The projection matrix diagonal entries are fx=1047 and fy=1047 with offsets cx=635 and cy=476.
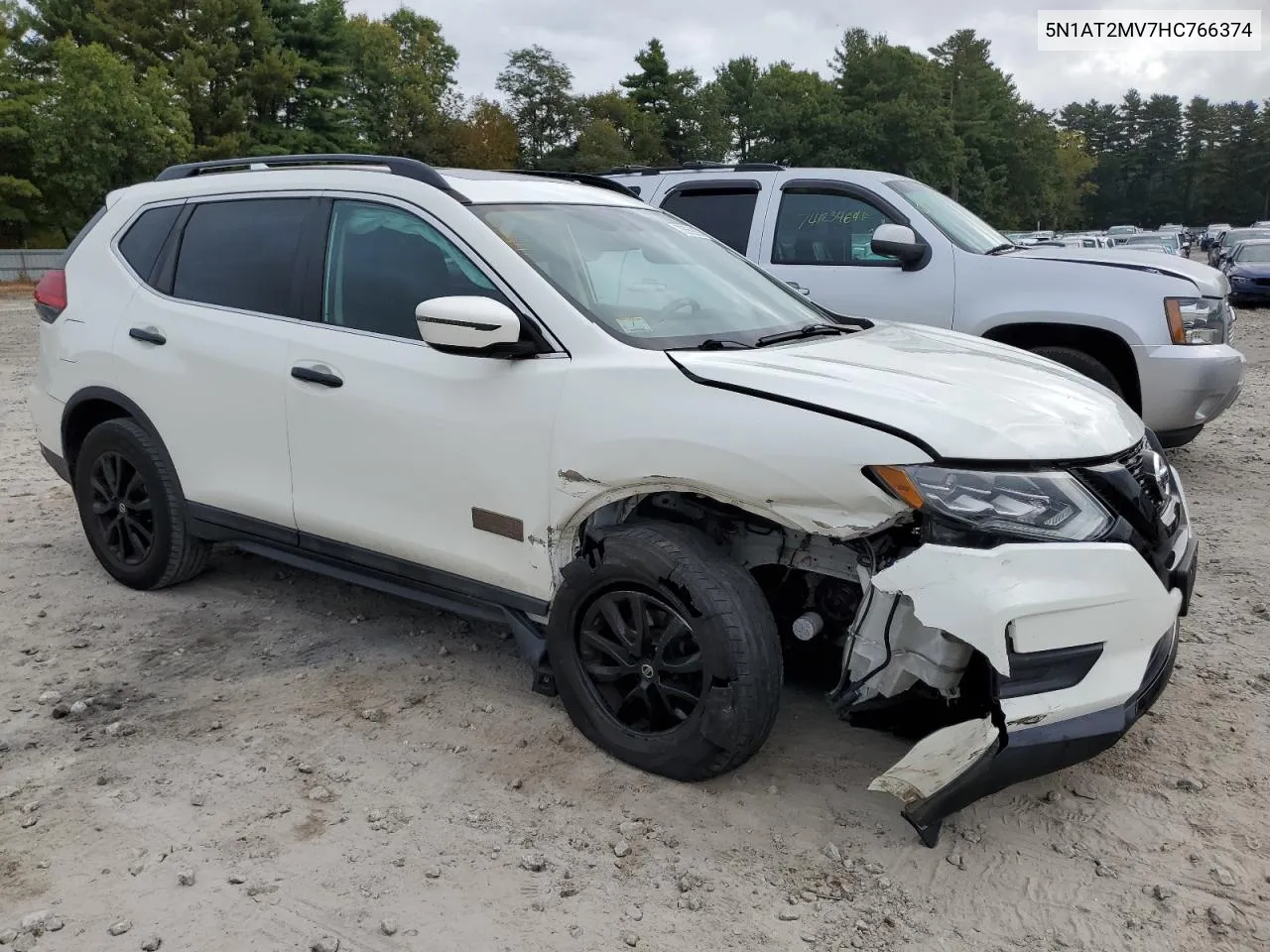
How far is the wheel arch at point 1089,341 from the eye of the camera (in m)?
6.38

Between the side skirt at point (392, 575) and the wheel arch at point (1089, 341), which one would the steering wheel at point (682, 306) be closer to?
the side skirt at point (392, 575)

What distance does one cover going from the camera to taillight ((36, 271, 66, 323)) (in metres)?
4.75

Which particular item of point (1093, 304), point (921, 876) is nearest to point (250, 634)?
point (921, 876)

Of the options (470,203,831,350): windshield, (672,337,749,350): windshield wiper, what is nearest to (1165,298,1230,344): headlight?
(470,203,831,350): windshield

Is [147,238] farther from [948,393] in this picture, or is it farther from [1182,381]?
[1182,381]

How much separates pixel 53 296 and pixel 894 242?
4.59 metres

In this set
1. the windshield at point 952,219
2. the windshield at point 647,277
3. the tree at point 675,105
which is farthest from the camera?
the tree at point 675,105

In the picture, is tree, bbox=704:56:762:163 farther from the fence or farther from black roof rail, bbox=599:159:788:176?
black roof rail, bbox=599:159:788:176

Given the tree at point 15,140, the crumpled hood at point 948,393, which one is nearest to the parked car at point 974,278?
the crumpled hood at point 948,393

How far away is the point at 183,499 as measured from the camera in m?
4.36

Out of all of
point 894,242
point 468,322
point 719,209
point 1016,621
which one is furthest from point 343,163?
point 719,209

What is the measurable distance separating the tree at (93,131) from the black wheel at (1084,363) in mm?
34241

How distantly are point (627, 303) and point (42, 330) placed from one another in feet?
10.1

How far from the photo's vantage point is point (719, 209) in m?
7.49
